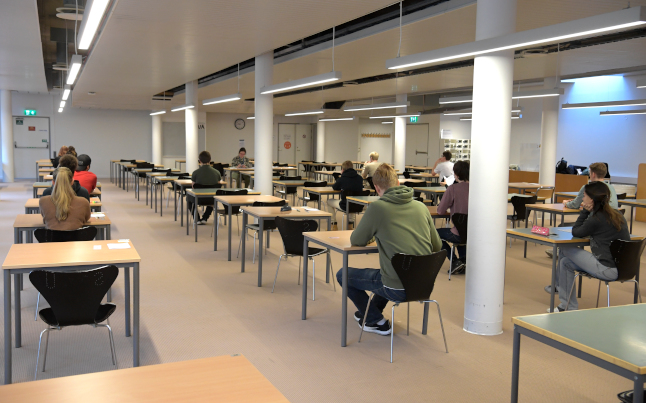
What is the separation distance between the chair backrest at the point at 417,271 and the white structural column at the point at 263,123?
6133 millimetres

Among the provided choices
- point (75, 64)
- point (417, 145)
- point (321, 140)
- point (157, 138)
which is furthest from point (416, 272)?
point (157, 138)

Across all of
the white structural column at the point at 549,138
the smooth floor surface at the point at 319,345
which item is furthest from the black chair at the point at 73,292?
the white structural column at the point at 549,138

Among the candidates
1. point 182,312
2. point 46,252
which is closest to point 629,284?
point 182,312

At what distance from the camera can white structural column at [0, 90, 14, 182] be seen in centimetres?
1758

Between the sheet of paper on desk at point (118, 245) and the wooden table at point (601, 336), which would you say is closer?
the wooden table at point (601, 336)

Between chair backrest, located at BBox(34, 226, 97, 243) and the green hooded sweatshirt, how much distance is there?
239cm

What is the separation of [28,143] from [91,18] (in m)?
17.9

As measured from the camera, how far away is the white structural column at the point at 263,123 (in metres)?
9.27

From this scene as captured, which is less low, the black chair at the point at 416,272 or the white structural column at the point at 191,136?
the white structural column at the point at 191,136

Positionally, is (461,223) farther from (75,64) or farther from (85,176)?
(75,64)

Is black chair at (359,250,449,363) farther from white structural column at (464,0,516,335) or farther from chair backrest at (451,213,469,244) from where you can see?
chair backrest at (451,213,469,244)

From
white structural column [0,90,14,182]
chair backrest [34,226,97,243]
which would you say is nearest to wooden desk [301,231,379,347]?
chair backrest [34,226,97,243]

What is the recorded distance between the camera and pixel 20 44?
27.9 ft

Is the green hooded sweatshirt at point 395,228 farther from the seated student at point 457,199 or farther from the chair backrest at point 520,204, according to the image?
the chair backrest at point 520,204
